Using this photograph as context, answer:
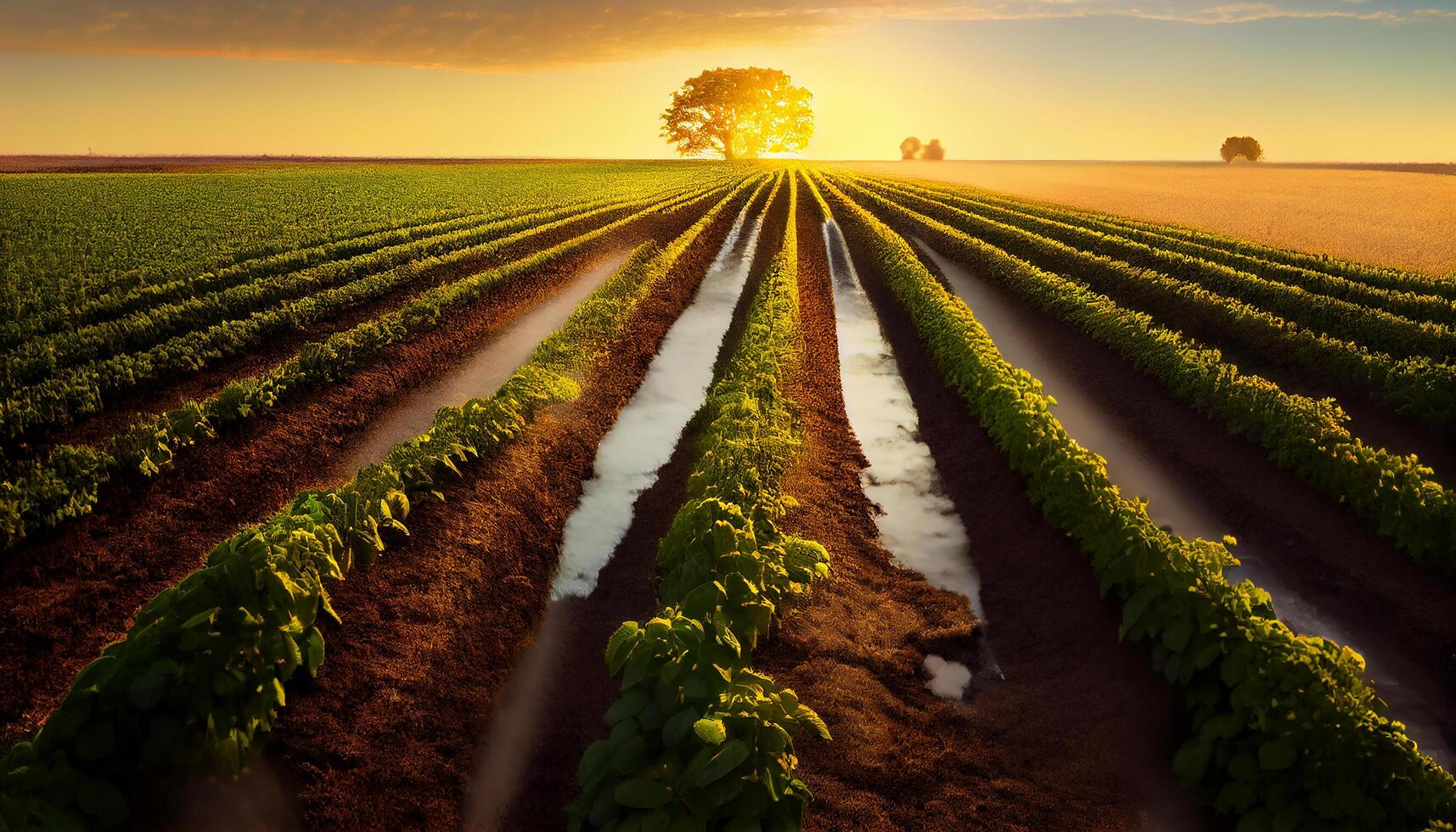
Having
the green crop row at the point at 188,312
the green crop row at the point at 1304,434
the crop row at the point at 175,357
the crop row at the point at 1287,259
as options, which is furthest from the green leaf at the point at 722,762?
the crop row at the point at 1287,259

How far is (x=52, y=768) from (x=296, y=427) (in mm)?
7636

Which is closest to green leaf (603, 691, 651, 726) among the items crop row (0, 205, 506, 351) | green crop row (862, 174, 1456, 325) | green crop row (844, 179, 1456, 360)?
crop row (0, 205, 506, 351)

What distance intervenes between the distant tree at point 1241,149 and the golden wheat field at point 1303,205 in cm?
5100

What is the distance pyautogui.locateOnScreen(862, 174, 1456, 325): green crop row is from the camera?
16.9m

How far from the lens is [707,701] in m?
4.22

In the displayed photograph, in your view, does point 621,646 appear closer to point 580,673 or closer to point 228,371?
point 580,673

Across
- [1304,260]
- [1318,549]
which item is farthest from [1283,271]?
[1318,549]

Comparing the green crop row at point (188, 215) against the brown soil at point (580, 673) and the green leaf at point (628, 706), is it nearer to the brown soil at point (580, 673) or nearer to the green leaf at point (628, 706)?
the brown soil at point (580, 673)

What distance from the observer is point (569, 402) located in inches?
467

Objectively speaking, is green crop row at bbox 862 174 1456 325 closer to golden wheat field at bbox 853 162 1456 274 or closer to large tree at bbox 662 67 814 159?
golden wheat field at bbox 853 162 1456 274

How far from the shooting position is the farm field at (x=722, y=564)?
4473mm

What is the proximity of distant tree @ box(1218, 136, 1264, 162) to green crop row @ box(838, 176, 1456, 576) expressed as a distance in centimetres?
14472

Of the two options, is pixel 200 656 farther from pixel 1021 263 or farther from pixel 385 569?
pixel 1021 263

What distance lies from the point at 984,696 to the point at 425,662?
181 inches
